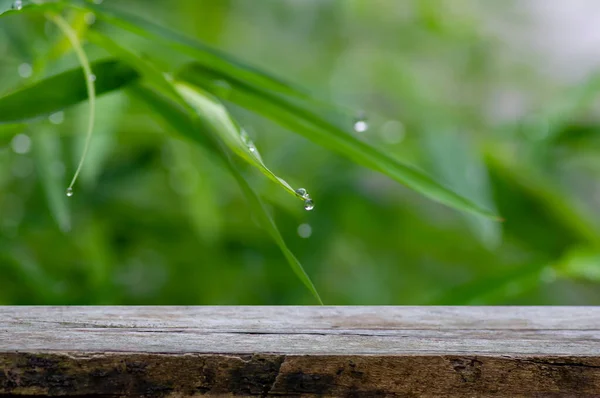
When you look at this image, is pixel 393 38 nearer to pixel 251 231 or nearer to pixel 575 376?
pixel 251 231

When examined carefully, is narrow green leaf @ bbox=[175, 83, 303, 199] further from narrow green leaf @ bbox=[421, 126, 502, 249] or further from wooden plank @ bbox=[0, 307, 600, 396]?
narrow green leaf @ bbox=[421, 126, 502, 249]

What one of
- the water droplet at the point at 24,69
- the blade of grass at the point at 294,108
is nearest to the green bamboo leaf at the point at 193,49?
the blade of grass at the point at 294,108

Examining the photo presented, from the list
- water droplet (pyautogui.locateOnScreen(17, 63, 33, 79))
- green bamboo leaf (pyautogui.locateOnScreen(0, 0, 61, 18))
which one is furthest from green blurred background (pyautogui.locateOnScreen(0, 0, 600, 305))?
green bamboo leaf (pyautogui.locateOnScreen(0, 0, 61, 18))

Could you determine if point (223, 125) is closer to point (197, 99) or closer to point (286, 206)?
point (197, 99)

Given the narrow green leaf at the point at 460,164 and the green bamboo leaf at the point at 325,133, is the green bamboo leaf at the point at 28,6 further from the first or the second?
the narrow green leaf at the point at 460,164

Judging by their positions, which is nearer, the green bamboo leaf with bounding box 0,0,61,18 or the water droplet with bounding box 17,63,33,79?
the green bamboo leaf with bounding box 0,0,61,18
